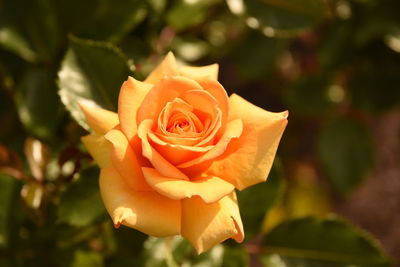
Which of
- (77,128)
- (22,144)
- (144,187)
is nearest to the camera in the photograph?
(144,187)

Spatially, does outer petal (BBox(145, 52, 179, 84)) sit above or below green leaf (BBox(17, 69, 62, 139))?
above

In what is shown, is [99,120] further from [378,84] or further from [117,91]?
[378,84]

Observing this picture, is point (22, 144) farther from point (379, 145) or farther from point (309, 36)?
point (379, 145)

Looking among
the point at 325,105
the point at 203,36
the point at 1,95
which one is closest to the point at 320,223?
the point at 325,105

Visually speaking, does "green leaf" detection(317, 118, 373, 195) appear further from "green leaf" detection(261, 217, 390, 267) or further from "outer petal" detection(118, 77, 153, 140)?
"outer petal" detection(118, 77, 153, 140)

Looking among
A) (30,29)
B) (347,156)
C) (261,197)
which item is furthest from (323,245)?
(30,29)

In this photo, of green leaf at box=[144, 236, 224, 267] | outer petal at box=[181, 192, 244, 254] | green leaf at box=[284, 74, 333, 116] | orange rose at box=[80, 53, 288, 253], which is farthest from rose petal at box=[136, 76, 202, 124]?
green leaf at box=[284, 74, 333, 116]
